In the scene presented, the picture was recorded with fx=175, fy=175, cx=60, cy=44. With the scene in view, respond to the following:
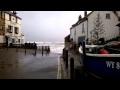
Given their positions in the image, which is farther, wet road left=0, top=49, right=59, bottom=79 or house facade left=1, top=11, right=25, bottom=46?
house facade left=1, top=11, right=25, bottom=46

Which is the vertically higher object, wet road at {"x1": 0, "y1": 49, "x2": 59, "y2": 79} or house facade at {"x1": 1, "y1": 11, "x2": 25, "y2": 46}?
house facade at {"x1": 1, "y1": 11, "x2": 25, "y2": 46}

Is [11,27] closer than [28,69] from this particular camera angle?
No

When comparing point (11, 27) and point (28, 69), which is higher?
point (11, 27)

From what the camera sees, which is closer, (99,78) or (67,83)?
(67,83)

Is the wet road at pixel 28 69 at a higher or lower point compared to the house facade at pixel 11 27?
lower

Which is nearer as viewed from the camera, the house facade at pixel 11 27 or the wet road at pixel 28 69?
the wet road at pixel 28 69
